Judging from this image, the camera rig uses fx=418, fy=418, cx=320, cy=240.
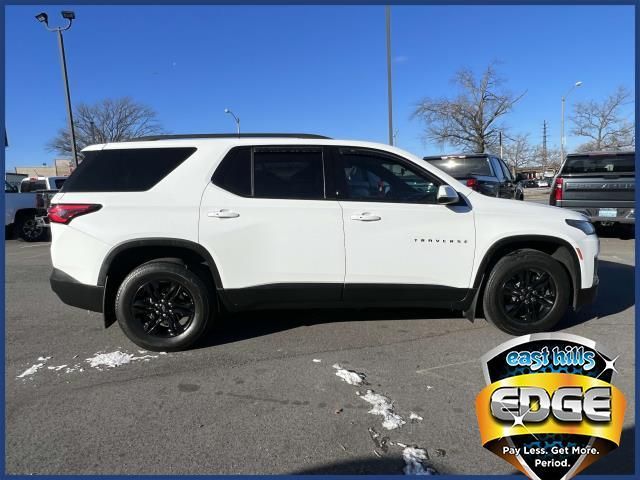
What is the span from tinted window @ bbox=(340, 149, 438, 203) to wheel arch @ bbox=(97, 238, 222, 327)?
1417mm

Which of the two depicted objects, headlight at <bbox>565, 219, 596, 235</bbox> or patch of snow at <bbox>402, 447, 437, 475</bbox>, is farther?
headlight at <bbox>565, 219, 596, 235</bbox>

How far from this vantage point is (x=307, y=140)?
393 centimetres

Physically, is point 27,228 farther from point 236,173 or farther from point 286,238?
point 286,238

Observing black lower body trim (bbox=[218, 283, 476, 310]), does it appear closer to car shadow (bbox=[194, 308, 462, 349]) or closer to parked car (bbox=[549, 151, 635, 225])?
car shadow (bbox=[194, 308, 462, 349])

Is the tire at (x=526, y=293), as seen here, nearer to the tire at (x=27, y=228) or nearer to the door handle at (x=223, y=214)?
the door handle at (x=223, y=214)

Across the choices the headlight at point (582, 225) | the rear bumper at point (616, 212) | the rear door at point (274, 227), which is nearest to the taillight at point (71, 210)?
the rear door at point (274, 227)

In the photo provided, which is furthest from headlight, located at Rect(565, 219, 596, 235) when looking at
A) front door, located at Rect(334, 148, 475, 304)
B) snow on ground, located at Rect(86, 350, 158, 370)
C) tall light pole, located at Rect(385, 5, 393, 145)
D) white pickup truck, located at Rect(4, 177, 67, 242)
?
white pickup truck, located at Rect(4, 177, 67, 242)

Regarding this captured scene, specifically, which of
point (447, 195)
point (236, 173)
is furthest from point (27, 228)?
point (447, 195)

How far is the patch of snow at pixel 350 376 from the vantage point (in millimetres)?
3234

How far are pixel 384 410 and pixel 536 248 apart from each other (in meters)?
2.32

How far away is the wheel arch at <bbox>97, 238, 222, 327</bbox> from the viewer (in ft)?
11.9

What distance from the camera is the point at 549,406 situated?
6.92 feet

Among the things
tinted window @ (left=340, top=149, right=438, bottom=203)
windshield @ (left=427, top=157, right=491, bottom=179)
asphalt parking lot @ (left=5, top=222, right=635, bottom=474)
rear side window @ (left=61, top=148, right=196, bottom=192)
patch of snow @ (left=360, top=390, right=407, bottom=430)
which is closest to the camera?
asphalt parking lot @ (left=5, top=222, right=635, bottom=474)

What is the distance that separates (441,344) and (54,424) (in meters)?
3.10
